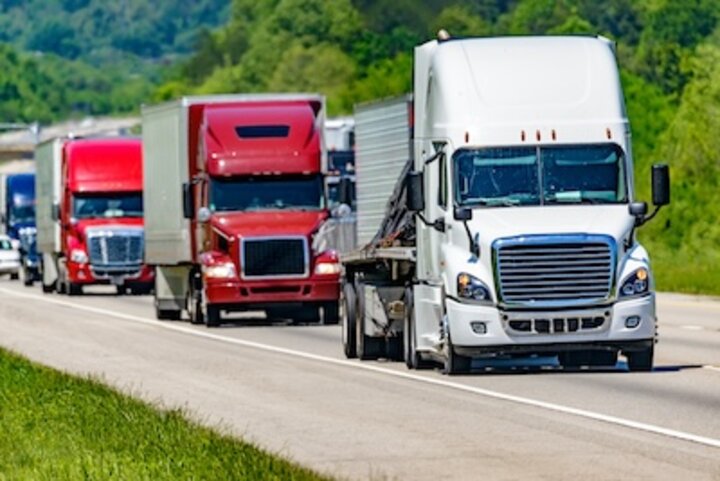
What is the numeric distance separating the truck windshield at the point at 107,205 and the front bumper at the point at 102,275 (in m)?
1.13

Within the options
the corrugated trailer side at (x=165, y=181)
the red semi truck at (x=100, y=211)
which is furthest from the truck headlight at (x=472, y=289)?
the red semi truck at (x=100, y=211)

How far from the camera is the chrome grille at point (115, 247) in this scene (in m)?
57.4

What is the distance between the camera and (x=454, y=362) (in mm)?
25969

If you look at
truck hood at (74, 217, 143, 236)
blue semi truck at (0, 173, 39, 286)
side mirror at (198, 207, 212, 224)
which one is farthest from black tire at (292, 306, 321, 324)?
blue semi truck at (0, 173, 39, 286)

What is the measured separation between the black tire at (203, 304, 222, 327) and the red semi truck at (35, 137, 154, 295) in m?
16.4

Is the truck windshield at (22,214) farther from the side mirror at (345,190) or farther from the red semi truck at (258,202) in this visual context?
the side mirror at (345,190)

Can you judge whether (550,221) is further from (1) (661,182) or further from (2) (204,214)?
(2) (204,214)

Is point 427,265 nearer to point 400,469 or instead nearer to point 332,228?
point 400,469

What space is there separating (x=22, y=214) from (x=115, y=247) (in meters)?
22.5

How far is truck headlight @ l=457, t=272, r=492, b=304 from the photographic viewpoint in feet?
83.5

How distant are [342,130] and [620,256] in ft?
138

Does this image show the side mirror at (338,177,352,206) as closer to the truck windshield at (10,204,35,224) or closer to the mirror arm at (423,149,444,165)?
the mirror arm at (423,149,444,165)

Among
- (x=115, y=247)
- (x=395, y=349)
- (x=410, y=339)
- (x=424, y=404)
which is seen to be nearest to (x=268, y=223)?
(x=395, y=349)

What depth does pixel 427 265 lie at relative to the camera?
2678 cm
